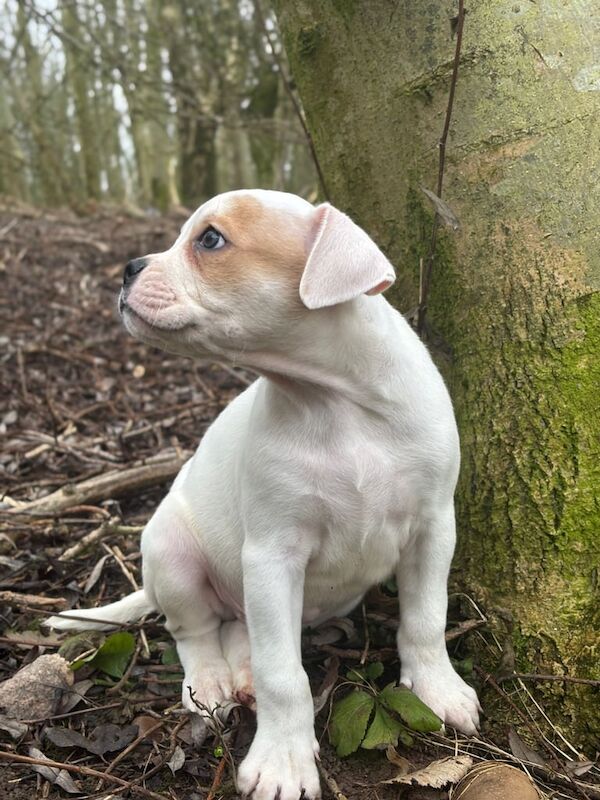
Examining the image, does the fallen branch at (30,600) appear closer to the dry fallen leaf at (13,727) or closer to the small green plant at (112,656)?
the small green plant at (112,656)

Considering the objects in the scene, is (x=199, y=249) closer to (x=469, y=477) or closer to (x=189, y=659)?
(x=469, y=477)

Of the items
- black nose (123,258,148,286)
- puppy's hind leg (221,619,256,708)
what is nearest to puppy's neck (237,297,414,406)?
black nose (123,258,148,286)

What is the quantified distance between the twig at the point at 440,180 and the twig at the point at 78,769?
1.92 meters

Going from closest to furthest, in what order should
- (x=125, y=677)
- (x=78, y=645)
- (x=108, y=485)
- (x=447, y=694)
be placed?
(x=447, y=694) → (x=125, y=677) → (x=78, y=645) → (x=108, y=485)

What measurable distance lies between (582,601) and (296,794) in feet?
3.64

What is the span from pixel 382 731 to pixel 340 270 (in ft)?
4.72

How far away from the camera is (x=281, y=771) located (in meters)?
2.50

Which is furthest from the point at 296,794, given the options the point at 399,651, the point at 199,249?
the point at 199,249

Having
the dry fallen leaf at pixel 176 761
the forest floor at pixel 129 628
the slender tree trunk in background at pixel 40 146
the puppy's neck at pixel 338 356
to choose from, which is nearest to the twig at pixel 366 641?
the forest floor at pixel 129 628

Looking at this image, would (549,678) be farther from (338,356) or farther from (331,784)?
(338,356)

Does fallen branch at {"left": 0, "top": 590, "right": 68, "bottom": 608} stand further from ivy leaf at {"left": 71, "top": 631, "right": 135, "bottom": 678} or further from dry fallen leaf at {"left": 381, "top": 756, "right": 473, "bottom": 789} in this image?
dry fallen leaf at {"left": 381, "top": 756, "right": 473, "bottom": 789}

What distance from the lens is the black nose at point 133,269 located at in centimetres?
259

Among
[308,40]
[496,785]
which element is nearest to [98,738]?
[496,785]

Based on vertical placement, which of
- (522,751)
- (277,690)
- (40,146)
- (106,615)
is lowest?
(522,751)
